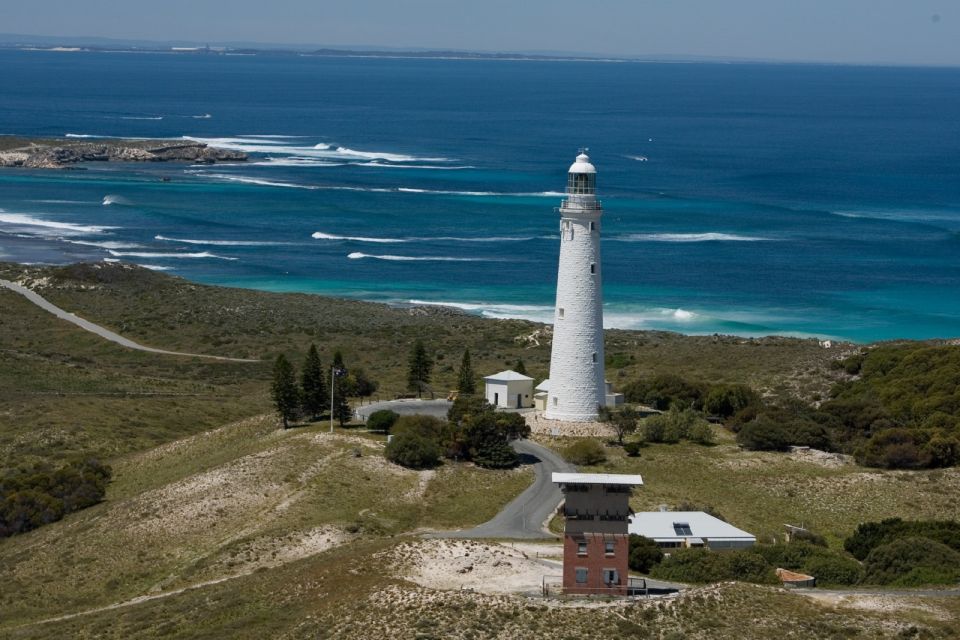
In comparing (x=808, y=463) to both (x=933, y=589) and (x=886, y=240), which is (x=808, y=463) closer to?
(x=933, y=589)

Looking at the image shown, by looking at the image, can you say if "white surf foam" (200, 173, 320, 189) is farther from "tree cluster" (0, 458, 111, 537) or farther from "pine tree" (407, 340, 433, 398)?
"tree cluster" (0, 458, 111, 537)

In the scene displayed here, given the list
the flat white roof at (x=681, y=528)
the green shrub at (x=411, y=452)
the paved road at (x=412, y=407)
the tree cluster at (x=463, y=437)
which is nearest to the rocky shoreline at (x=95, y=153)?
the paved road at (x=412, y=407)

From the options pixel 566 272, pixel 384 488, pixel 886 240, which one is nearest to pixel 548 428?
pixel 566 272

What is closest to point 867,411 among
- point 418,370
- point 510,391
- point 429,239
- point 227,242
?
point 510,391

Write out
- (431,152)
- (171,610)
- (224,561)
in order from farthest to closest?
(431,152), (224,561), (171,610)

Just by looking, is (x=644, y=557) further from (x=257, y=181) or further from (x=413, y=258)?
(x=257, y=181)

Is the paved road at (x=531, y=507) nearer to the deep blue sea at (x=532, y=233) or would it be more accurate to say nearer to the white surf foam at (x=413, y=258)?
the deep blue sea at (x=532, y=233)
